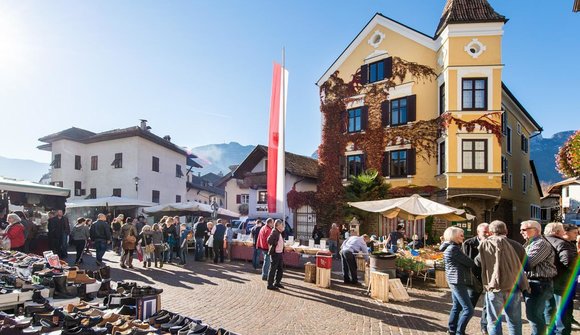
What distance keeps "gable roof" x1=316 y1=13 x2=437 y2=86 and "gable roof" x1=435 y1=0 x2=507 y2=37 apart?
0.92 meters

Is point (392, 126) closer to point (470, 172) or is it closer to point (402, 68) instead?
point (402, 68)

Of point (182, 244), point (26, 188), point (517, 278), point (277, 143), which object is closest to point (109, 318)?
point (517, 278)

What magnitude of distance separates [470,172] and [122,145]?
85.5ft

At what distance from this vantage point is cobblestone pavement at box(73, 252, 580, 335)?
6.40m

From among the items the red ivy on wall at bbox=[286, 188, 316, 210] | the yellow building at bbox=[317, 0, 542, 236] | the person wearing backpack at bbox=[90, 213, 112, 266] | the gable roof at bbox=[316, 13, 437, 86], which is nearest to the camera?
the person wearing backpack at bbox=[90, 213, 112, 266]

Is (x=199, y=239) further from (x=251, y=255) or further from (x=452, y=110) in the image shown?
(x=452, y=110)

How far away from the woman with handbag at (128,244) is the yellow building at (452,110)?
13.7 m

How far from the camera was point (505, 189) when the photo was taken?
2058cm

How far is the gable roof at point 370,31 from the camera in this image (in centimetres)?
2046

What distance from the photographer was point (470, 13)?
1862 centimetres

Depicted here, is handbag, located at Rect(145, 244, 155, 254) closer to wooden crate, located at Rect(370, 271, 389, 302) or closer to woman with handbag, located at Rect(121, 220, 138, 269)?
woman with handbag, located at Rect(121, 220, 138, 269)

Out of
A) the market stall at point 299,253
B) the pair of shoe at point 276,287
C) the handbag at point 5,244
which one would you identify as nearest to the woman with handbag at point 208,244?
the market stall at point 299,253

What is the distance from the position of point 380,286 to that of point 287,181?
16797mm

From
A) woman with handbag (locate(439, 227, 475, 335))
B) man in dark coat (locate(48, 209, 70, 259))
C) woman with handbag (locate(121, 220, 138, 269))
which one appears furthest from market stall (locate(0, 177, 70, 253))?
woman with handbag (locate(439, 227, 475, 335))
